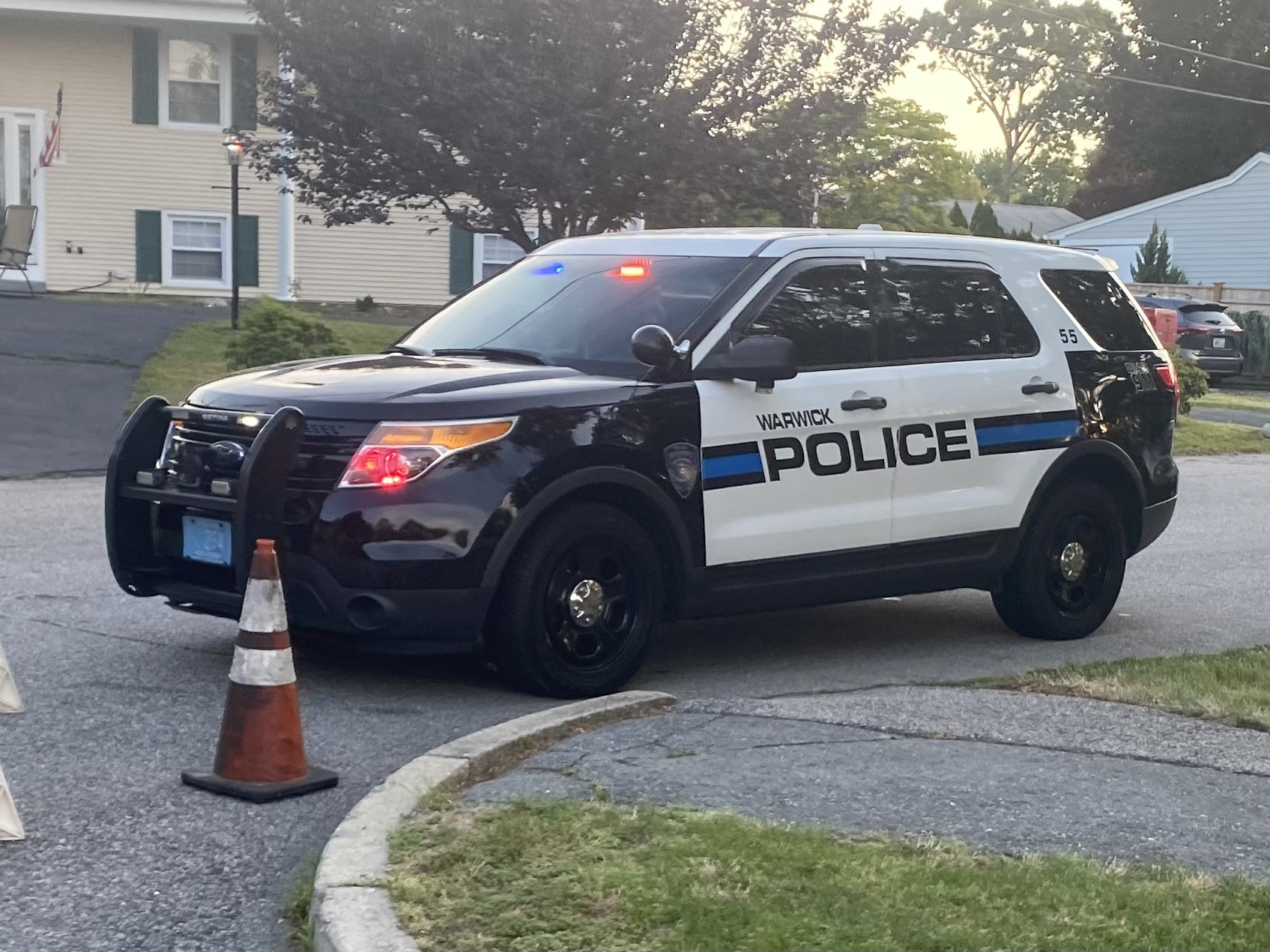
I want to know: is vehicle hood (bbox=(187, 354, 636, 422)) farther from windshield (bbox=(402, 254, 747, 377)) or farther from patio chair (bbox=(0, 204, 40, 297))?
patio chair (bbox=(0, 204, 40, 297))

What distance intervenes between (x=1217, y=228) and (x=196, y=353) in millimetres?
37019

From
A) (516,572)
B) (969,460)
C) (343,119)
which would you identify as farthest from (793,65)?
(516,572)

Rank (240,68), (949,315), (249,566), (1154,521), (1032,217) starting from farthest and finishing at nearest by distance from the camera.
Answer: (1032,217) < (240,68) < (1154,521) < (949,315) < (249,566)

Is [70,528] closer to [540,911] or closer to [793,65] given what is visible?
[540,911]

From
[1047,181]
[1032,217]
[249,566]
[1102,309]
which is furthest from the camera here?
[1047,181]

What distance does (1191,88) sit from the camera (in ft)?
190

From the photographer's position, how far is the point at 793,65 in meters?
19.2

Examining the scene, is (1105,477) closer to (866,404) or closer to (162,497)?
(866,404)

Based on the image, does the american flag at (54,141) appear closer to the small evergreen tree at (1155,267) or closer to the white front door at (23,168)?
the white front door at (23,168)

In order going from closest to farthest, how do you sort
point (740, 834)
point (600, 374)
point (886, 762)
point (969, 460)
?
point (740, 834) → point (886, 762) → point (600, 374) → point (969, 460)

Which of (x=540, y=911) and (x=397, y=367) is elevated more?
(x=397, y=367)

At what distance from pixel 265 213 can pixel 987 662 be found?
24.7 m

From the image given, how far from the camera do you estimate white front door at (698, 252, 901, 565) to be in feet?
22.7

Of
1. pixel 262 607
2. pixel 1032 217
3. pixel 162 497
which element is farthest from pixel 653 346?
pixel 1032 217
